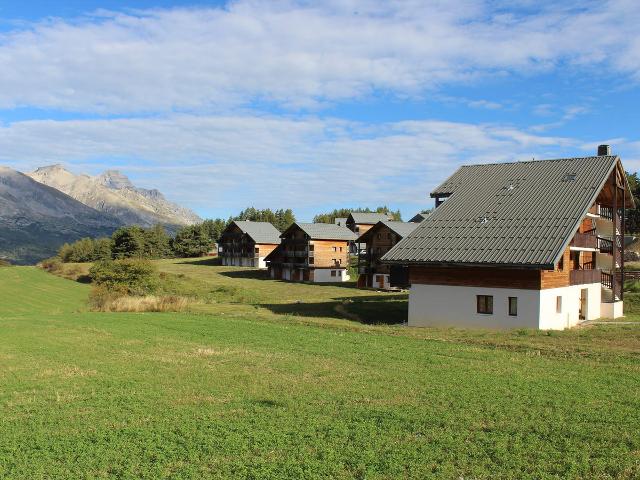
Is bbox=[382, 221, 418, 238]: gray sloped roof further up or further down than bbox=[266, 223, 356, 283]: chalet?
further up

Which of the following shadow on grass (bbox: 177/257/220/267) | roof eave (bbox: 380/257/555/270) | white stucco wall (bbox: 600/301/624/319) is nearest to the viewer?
roof eave (bbox: 380/257/555/270)

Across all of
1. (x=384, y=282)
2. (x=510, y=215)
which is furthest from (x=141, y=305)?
(x=384, y=282)

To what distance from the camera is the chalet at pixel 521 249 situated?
98.2 feet

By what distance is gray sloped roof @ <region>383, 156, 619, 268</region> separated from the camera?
30.2 meters

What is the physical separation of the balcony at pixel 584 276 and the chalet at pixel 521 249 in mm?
71

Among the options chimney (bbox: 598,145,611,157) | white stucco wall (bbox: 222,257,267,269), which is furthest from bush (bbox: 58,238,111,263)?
chimney (bbox: 598,145,611,157)

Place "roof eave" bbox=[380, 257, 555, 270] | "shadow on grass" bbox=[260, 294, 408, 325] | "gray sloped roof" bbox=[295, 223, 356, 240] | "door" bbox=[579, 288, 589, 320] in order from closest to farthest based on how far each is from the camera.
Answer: "roof eave" bbox=[380, 257, 555, 270], "door" bbox=[579, 288, 589, 320], "shadow on grass" bbox=[260, 294, 408, 325], "gray sloped roof" bbox=[295, 223, 356, 240]

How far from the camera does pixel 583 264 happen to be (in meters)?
37.2

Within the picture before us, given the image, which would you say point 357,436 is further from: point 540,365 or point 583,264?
point 583,264

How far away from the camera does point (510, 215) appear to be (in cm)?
3347

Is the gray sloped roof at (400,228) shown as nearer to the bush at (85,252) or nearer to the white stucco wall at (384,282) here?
the white stucco wall at (384,282)

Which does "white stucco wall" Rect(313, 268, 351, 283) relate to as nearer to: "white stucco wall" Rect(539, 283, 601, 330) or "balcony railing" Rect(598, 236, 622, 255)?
"balcony railing" Rect(598, 236, 622, 255)

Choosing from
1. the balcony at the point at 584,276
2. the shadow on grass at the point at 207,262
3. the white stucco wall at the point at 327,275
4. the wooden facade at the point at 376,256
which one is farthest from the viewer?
the shadow on grass at the point at 207,262

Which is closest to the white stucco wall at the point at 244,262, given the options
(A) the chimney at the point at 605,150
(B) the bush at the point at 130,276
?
(B) the bush at the point at 130,276
